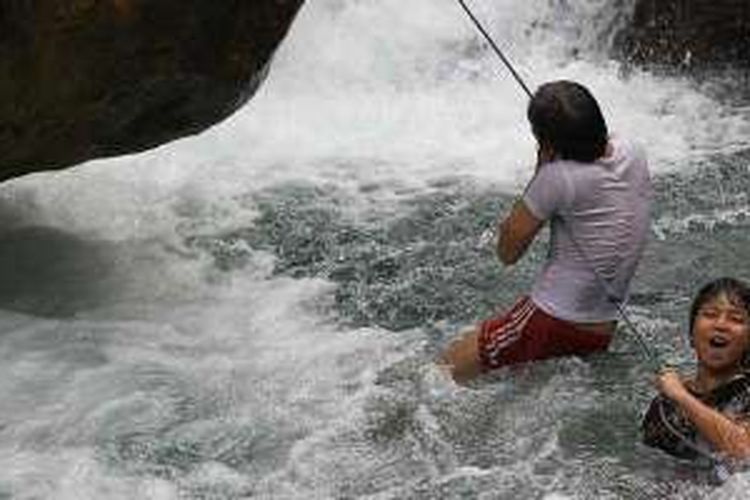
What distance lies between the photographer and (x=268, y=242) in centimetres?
845

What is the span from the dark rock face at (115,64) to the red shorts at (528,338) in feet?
5.69

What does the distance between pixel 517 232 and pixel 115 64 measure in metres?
2.04

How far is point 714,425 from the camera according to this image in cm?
454

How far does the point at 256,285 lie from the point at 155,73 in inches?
64.8

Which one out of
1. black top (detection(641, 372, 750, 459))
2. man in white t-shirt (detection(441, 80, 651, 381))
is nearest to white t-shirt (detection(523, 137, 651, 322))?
man in white t-shirt (detection(441, 80, 651, 381))

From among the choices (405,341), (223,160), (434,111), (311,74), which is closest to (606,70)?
(434,111)

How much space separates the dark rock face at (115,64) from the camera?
20.7 ft

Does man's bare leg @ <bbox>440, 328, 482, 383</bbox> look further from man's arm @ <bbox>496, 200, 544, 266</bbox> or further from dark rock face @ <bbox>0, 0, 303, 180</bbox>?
dark rock face @ <bbox>0, 0, 303, 180</bbox>

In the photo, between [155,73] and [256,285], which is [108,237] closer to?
[256,285]

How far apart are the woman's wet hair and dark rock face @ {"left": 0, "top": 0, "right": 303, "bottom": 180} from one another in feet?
5.38

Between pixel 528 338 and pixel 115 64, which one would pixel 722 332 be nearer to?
pixel 528 338

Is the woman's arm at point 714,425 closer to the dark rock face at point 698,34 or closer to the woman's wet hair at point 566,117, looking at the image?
the woman's wet hair at point 566,117

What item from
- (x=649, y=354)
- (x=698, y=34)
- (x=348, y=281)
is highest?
(x=649, y=354)

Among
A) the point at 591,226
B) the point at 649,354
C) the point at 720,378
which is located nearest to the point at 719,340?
the point at 720,378
